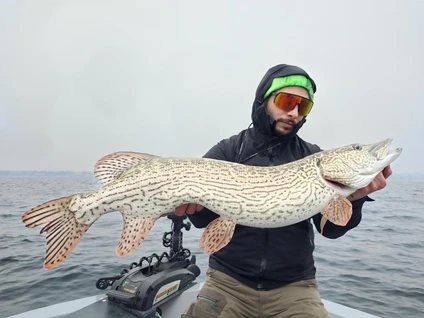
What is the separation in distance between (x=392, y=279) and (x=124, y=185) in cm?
652

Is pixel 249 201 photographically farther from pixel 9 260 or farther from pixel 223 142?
pixel 9 260

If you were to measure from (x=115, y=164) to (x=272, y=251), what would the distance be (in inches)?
59.1

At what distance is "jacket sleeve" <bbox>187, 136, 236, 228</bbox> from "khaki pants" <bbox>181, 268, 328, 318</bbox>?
21.4 inches

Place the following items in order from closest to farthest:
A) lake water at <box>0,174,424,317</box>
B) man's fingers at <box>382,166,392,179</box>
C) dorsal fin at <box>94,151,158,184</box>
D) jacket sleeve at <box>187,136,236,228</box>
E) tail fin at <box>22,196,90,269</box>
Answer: tail fin at <box>22,196,90,269</box>, dorsal fin at <box>94,151,158,184</box>, man's fingers at <box>382,166,392,179</box>, jacket sleeve at <box>187,136,236,228</box>, lake water at <box>0,174,424,317</box>

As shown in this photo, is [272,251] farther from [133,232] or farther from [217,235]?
[133,232]

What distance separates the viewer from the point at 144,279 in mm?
3273

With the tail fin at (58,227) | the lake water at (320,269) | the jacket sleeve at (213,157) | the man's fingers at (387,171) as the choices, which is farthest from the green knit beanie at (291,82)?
the lake water at (320,269)

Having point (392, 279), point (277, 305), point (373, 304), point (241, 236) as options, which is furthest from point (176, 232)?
point (392, 279)

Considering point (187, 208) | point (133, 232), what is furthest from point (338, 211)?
point (133, 232)

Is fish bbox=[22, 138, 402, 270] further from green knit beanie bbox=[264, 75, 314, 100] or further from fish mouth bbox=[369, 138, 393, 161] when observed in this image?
green knit beanie bbox=[264, 75, 314, 100]

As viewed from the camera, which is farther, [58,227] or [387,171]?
[387,171]

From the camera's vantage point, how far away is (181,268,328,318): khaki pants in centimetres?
257

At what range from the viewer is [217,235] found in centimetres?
245

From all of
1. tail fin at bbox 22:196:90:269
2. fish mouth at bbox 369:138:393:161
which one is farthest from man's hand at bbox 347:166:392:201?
tail fin at bbox 22:196:90:269
